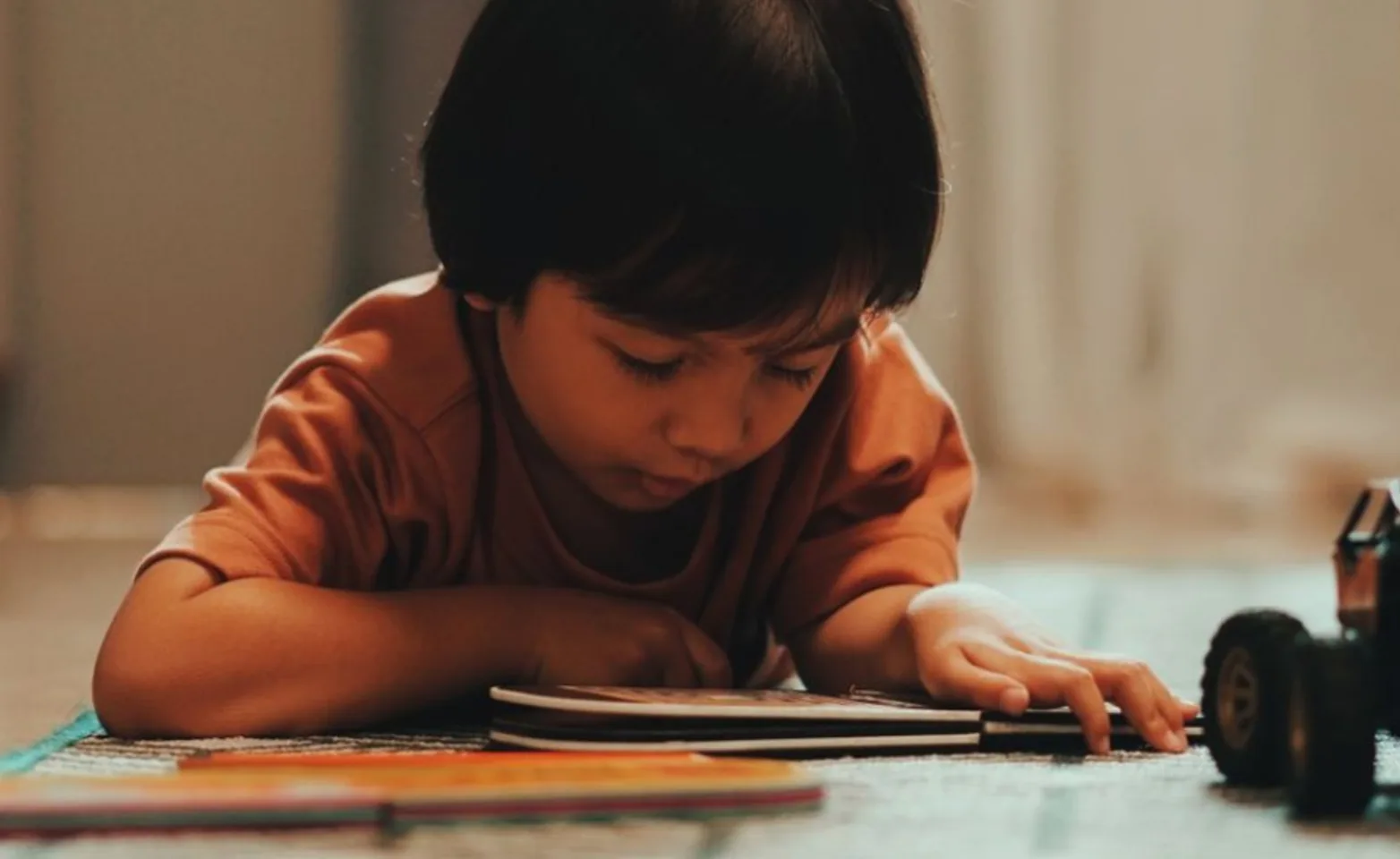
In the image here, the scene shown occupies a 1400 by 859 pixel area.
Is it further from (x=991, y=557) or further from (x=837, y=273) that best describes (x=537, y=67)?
(x=991, y=557)

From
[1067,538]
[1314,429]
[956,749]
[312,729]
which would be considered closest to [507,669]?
[312,729]

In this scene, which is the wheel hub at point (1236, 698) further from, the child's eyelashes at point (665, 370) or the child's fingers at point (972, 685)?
the child's eyelashes at point (665, 370)

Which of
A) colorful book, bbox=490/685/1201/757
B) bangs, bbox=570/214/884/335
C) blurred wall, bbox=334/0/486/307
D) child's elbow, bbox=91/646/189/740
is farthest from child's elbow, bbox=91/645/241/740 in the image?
blurred wall, bbox=334/0/486/307

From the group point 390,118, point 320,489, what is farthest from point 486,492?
point 390,118

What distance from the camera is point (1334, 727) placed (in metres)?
0.58

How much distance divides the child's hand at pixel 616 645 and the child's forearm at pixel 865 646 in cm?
6

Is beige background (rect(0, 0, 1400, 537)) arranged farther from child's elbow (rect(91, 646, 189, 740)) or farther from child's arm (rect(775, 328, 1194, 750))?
child's elbow (rect(91, 646, 189, 740))

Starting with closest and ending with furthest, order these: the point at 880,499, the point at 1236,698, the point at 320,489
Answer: the point at 1236,698 < the point at 320,489 < the point at 880,499

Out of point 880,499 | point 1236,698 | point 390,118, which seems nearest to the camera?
point 1236,698

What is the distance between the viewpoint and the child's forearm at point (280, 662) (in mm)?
812

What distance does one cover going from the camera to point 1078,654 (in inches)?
31.7

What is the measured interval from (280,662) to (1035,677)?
1.01ft

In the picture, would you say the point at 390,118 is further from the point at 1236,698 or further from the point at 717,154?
the point at 1236,698

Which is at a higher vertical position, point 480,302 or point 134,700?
point 480,302
